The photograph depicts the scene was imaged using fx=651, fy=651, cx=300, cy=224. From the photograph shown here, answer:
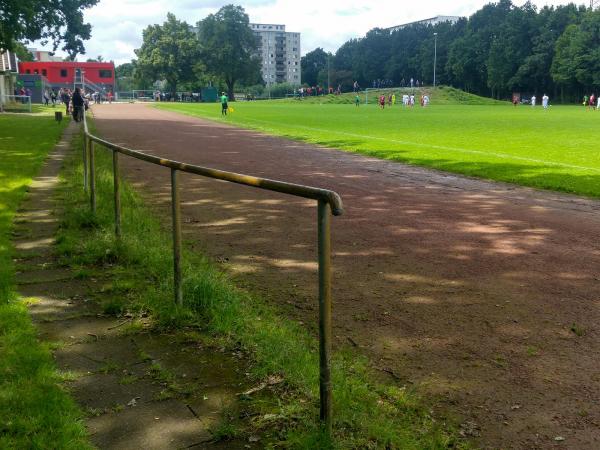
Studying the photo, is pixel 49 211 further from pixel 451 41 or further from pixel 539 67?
pixel 451 41

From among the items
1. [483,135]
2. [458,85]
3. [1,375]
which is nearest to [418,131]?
[483,135]

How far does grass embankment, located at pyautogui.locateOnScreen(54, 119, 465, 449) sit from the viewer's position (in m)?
3.04

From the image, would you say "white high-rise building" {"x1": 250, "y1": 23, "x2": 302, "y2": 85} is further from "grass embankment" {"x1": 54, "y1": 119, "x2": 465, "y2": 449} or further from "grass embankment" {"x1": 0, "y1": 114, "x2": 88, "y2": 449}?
"grass embankment" {"x1": 0, "y1": 114, "x2": 88, "y2": 449}

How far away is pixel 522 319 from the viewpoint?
475cm

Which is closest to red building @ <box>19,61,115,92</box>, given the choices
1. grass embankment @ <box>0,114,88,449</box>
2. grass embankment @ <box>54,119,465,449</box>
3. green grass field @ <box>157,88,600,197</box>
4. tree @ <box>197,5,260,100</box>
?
tree @ <box>197,5,260,100</box>

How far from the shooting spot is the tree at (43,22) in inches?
1046

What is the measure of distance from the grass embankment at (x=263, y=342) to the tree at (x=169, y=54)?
331 feet

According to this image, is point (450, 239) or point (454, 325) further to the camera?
point (450, 239)

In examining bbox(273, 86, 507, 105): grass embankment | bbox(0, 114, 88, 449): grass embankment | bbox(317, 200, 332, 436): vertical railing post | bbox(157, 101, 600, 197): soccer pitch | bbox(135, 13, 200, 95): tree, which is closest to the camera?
bbox(317, 200, 332, 436): vertical railing post

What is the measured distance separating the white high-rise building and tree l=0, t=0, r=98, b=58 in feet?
488

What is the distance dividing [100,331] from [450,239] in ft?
14.0

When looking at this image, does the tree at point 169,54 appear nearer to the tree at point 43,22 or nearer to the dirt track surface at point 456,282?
the tree at point 43,22

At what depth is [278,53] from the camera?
637 feet

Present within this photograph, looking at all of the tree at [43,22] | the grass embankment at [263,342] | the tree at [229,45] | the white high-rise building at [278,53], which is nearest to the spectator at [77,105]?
the tree at [43,22]
